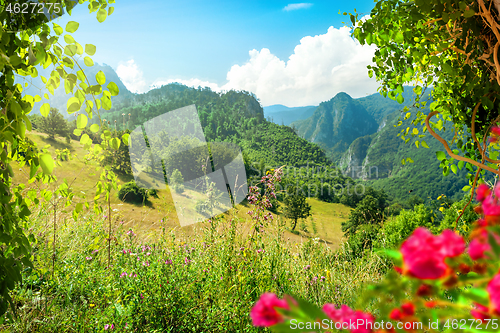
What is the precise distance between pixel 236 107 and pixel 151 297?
58526 millimetres

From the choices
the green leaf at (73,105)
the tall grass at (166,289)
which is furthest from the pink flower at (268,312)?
the tall grass at (166,289)

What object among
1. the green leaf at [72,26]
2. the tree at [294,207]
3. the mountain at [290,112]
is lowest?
the tree at [294,207]

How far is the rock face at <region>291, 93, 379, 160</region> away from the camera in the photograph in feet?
365

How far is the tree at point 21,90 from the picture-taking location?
933 mm


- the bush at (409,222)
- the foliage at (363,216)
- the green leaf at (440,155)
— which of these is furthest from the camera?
the bush at (409,222)

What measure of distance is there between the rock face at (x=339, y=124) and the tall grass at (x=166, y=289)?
110193mm

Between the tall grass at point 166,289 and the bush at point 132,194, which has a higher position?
the tall grass at point 166,289

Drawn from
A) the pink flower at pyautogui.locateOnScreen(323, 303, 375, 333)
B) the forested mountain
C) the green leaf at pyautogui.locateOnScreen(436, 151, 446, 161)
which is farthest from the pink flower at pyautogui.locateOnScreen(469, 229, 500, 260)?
the forested mountain

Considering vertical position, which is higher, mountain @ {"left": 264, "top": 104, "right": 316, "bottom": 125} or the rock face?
mountain @ {"left": 264, "top": 104, "right": 316, "bottom": 125}

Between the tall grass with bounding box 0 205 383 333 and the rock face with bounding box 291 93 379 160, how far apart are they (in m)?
110

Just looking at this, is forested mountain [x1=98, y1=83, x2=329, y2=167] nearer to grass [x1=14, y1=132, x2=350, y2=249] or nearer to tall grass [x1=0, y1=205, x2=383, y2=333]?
grass [x1=14, y1=132, x2=350, y2=249]

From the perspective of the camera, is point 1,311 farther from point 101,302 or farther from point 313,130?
point 313,130

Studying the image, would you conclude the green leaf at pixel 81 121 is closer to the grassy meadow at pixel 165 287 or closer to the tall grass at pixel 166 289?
the grassy meadow at pixel 165 287

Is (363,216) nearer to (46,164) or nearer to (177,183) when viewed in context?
(177,183)
